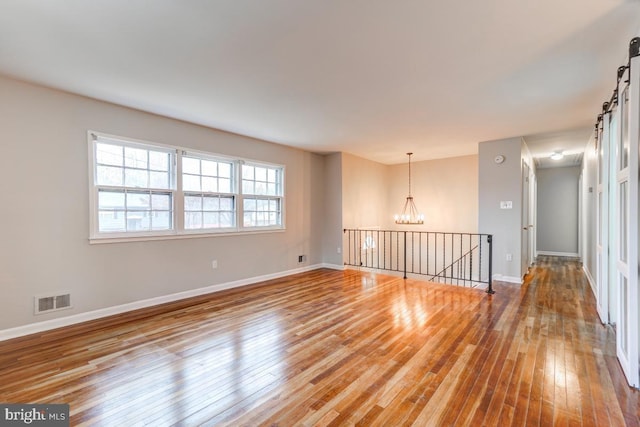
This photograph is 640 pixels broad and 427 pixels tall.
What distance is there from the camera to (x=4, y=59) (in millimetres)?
2561

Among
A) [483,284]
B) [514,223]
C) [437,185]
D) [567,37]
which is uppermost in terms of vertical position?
[567,37]

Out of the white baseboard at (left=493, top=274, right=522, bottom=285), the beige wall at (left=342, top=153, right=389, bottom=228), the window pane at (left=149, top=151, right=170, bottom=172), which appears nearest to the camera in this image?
the window pane at (left=149, top=151, right=170, bottom=172)

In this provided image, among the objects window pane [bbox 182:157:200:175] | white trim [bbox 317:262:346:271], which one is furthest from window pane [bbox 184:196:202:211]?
white trim [bbox 317:262:346:271]

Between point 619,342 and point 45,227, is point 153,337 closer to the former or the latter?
point 45,227

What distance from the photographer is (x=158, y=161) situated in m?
4.12

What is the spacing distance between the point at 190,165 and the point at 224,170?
600mm

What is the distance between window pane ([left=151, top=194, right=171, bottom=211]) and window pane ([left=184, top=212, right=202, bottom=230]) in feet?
0.93

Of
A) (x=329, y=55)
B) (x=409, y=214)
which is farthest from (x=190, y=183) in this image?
(x=409, y=214)

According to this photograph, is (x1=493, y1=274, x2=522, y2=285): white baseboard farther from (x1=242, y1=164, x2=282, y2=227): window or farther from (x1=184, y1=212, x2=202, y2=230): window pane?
(x1=184, y1=212, x2=202, y2=230): window pane

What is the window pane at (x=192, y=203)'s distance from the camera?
4.42 meters

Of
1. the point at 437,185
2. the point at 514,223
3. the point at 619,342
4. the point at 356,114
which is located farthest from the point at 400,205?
the point at 619,342

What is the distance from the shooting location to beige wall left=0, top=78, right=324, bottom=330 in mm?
2984

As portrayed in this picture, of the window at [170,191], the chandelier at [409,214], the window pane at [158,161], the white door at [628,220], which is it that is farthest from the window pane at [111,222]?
the chandelier at [409,214]

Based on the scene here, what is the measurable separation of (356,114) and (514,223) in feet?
11.4
